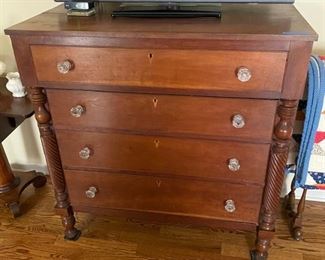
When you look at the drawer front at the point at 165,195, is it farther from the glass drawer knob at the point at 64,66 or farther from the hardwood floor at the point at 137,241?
the glass drawer knob at the point at 64,66

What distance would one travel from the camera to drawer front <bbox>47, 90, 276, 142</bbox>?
111cm

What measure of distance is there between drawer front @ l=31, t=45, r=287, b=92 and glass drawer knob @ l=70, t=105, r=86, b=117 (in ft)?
0.33

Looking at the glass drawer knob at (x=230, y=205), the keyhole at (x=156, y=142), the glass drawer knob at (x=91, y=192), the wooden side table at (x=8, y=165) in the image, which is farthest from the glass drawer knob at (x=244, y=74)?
the wooden side table at (x=8, y=165)

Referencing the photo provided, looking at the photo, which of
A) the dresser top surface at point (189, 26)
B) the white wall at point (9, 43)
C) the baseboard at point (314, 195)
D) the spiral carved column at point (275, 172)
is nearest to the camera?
the dresser top surface at point (189, 26)

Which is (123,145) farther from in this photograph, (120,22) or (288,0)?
(288,0)

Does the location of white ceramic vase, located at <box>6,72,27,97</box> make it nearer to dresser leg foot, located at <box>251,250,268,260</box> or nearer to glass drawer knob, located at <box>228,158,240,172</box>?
glass drawer knob, located at <box>228,158,240,172</box>

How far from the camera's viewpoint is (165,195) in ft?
4.48

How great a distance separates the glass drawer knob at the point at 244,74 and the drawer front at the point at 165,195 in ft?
1.43

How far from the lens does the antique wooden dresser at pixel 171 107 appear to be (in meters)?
1.02

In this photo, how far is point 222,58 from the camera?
102cm

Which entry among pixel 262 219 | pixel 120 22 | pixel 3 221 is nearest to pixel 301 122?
pixel 262 219

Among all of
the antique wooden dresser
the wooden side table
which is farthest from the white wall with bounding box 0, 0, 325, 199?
the antique wooden dresser

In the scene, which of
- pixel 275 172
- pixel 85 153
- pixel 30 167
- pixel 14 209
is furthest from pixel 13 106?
pixel 275 172

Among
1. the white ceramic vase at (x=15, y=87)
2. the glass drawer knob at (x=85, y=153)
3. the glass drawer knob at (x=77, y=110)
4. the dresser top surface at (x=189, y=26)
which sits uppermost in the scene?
the dresser top surface at (x=189, y=26)
